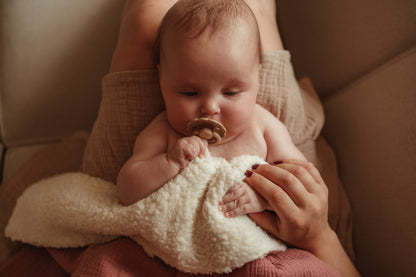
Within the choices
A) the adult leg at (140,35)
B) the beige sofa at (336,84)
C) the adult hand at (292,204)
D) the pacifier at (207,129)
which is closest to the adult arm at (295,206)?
the adult hand at (292,204)

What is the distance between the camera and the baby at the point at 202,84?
714 millimetres

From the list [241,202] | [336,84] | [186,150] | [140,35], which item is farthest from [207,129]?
[336,84]

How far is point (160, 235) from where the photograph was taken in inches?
28.7

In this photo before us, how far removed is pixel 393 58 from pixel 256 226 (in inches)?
26.3

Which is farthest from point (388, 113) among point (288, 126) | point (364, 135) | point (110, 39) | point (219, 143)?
point (110, 39)

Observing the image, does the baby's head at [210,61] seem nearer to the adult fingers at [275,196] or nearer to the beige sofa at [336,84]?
the adult fingers at [275,196]

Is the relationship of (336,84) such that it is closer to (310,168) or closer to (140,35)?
(310,168)

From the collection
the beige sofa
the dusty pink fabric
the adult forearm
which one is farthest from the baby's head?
the beige sofa

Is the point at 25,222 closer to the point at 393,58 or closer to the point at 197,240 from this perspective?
the point at 197,240

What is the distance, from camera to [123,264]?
764 millimetres

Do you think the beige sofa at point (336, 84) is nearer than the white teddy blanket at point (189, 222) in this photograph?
No

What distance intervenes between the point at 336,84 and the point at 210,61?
A: 2.19 feet

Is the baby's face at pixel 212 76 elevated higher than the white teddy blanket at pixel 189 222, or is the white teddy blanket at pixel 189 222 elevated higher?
the baby's face at pixel 212 76

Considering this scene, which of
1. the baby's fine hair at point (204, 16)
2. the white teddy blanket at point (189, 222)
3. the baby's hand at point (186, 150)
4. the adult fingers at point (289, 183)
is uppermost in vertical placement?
the baby's fine hair at point (204, 16)
